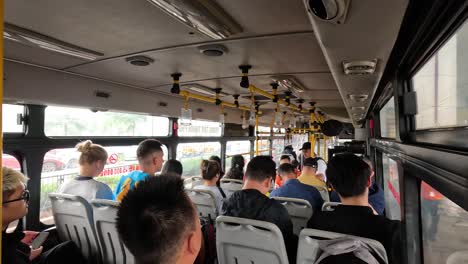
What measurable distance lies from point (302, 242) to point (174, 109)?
3.76 meters

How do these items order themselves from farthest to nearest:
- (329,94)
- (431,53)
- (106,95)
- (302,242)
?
(329,94) < (106,95) < (302,242) < (431,53)

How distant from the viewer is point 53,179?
3381 millimetres

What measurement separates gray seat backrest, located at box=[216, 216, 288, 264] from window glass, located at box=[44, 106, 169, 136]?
238 centimetres

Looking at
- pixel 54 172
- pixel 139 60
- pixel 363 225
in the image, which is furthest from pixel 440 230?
pixel 54 172

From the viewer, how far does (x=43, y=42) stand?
7.11ft

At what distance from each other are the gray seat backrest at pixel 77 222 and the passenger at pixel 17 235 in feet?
0.45

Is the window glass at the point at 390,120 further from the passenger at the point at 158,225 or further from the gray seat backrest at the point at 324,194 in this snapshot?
the passenger at the point at 158,225

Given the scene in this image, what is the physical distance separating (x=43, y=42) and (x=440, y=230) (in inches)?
Answer: 119

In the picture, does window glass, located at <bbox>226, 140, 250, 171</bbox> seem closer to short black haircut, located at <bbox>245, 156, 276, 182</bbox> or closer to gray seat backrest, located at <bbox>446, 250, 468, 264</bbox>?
short black haircut, located at <bbox>245, 156, 276, 182</bbox>

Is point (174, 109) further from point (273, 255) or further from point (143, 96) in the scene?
point (273, 255)

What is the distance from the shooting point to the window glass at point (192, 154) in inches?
229

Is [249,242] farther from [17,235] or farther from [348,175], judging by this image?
[17,235]

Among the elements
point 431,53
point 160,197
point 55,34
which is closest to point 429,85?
point 431,53

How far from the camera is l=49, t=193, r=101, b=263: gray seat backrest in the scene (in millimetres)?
2659
